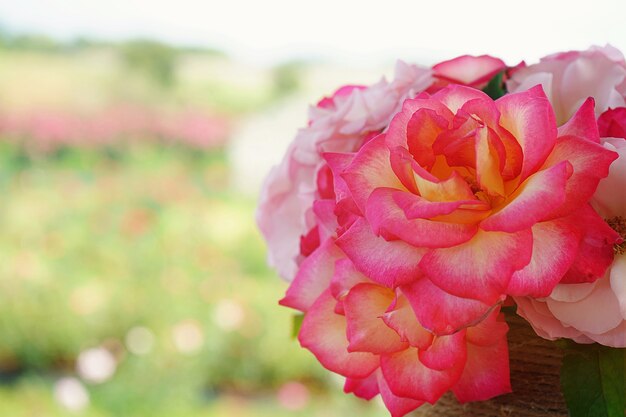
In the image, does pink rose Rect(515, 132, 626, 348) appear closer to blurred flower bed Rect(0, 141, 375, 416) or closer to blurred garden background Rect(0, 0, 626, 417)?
blurred garden background Rect(0, 0, 626, 417)

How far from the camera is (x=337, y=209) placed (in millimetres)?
316

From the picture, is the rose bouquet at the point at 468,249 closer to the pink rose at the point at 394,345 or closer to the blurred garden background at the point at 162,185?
the pink rose at the point at 394,345

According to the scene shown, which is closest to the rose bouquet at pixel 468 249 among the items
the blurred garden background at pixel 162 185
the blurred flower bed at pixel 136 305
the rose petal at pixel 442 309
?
the rose petal at pixel 442 309

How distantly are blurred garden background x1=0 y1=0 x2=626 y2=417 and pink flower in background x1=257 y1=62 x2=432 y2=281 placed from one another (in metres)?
1.44

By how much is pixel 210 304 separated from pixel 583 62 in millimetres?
2013

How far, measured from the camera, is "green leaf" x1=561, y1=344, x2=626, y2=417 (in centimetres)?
31

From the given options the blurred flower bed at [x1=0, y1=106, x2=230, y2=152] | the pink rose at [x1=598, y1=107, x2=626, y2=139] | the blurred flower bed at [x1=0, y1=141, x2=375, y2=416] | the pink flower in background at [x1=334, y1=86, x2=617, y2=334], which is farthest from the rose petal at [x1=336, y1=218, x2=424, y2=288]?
the blurred flower bed at [x1=0, y1=106, x2=230, y2=152]

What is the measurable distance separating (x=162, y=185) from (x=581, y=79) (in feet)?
7.43

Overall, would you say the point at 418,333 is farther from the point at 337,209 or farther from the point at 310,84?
the point at 310,84

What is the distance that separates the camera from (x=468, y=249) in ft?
0.91

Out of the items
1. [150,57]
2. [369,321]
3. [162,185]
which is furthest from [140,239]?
[369,321]

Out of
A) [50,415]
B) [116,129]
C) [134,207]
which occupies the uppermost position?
[116,129]

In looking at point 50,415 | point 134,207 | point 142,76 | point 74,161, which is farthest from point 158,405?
point 142,76

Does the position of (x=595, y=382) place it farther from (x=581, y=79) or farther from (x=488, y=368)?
(x=581, y=79)
